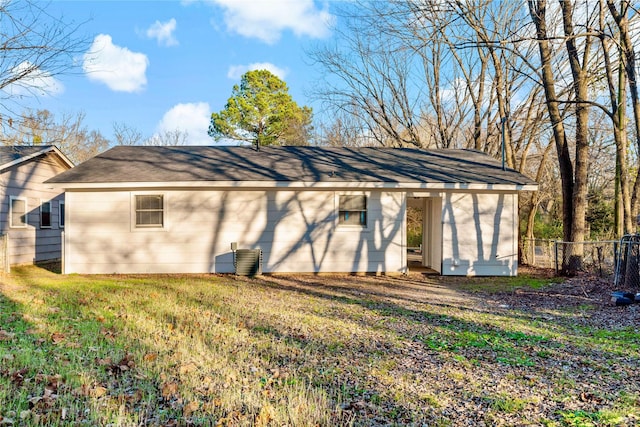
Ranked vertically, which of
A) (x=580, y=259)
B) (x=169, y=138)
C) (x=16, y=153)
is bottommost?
(x=580, y=259)

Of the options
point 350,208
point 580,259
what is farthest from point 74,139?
point 580,259

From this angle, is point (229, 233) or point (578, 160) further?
point (229, 233)

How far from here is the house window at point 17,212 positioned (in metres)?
12.9

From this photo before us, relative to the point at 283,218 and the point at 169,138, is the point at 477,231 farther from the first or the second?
the point at 169,138

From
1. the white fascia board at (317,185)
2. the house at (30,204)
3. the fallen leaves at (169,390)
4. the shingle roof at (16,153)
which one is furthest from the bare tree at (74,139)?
the fallen leaves at (169,390)

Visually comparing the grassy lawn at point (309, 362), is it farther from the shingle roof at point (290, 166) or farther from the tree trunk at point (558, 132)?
the tree trunk at point (558, 132)

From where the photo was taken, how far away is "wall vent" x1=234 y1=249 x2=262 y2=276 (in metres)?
11.2

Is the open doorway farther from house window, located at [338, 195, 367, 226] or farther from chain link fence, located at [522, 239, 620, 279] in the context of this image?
chain link fence, located at [522, 239, 620, 279]

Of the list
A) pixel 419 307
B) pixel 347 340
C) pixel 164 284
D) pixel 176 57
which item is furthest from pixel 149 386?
pixel 176 57

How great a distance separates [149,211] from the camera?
11.4 meters

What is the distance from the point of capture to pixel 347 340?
5133 mm

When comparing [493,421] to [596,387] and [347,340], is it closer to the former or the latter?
[596,387]

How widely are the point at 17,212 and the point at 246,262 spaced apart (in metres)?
7.99

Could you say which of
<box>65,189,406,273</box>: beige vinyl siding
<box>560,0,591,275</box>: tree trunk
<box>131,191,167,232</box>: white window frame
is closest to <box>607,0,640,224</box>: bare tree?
<box>560,0,591,275</box>: tree trunk
